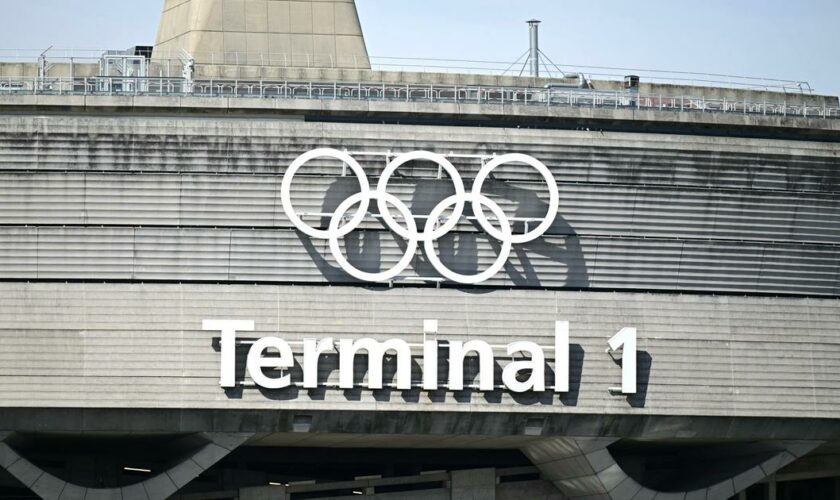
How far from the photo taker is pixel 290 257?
213ft

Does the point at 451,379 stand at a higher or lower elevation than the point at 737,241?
lower

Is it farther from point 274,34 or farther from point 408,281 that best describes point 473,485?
point 274,34

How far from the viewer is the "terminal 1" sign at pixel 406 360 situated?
2499 inches

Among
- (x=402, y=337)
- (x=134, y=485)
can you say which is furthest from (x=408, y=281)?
(x=134, y=485)

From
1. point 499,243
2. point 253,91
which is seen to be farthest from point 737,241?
point 253,91

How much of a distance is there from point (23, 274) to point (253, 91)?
39.6 ft

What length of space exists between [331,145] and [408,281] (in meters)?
5.59

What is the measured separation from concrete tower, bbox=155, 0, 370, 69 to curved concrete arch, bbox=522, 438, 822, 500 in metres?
21.2

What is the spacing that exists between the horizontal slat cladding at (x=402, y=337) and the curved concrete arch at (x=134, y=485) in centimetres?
189

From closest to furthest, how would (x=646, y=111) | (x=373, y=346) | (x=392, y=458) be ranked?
(x=373, y=346) → (x=646, y=111) → (x=392, y=458)

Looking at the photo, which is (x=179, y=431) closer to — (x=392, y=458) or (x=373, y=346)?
(x=373, y=346)

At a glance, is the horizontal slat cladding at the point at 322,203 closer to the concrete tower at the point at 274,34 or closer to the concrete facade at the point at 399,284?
the concrete facade at the point at 399,284

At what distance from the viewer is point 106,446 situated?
73000 mm

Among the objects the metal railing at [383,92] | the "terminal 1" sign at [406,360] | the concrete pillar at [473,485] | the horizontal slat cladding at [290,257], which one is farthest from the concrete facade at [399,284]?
the concrete pillar at [473,485]
